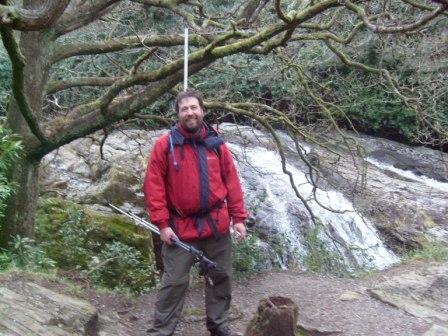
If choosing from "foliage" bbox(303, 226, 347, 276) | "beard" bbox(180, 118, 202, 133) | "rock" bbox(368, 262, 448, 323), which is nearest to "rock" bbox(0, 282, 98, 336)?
"beard" bbox(180, 118, 202, 133)

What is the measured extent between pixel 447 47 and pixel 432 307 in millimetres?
8541

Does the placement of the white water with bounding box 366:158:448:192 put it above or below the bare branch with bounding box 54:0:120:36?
below

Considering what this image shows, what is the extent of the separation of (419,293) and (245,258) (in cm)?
198

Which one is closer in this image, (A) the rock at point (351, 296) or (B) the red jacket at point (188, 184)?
(B) the red jacket at point (188, 184)

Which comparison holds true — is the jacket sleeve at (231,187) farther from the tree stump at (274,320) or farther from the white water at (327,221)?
the white water at (327,221)

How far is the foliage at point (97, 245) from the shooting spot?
24.3 ft

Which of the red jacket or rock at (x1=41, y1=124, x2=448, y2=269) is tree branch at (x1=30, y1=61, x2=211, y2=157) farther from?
rock at (x1=41, y1=124, x2=448, y2=269)

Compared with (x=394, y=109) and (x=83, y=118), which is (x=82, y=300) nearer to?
(x=83, y=118)

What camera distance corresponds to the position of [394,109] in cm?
1789

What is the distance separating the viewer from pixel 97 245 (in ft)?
26.1

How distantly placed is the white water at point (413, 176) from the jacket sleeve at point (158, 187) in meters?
11.2

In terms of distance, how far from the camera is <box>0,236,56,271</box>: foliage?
20.0 ft

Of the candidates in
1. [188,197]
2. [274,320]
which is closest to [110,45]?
[188,197]

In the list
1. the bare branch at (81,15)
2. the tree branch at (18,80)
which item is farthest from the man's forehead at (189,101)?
the bare branch at (81,15)
